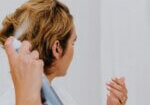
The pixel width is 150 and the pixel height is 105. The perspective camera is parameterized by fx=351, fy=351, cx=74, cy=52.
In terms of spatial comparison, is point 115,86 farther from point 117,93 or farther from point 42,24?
point 42,24

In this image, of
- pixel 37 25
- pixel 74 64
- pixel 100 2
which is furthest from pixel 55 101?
pixel 100 2

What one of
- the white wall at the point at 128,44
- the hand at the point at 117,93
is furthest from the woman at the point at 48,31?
the white wall at the point at 128,44

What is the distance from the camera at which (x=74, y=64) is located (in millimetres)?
1511

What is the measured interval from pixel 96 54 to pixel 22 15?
70 centimetres

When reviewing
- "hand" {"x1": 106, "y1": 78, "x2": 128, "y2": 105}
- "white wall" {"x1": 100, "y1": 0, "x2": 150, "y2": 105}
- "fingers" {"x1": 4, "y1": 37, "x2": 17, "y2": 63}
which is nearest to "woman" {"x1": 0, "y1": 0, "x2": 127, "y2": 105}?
"hand" {"x1": 106, "y1": 78, "x2": 128, "y2": 105}

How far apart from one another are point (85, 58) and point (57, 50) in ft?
1.84

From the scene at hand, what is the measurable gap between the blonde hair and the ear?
0.01 metres

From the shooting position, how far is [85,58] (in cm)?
152

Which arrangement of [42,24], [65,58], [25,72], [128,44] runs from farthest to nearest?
1. [128,44]
2. [65,58]
3. [42,24]
4. [25,72]

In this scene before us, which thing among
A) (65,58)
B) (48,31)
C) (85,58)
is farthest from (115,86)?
(85,58)

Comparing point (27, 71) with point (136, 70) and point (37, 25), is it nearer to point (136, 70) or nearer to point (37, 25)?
point (37, 25)

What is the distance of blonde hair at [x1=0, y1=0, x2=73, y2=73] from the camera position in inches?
34.4

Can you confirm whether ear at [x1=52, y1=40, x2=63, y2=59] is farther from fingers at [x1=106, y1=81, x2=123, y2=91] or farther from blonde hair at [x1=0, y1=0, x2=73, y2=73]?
fingers at [x1=106, y1=81, x2=123, y2=91]

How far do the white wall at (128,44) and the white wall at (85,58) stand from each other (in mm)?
31
